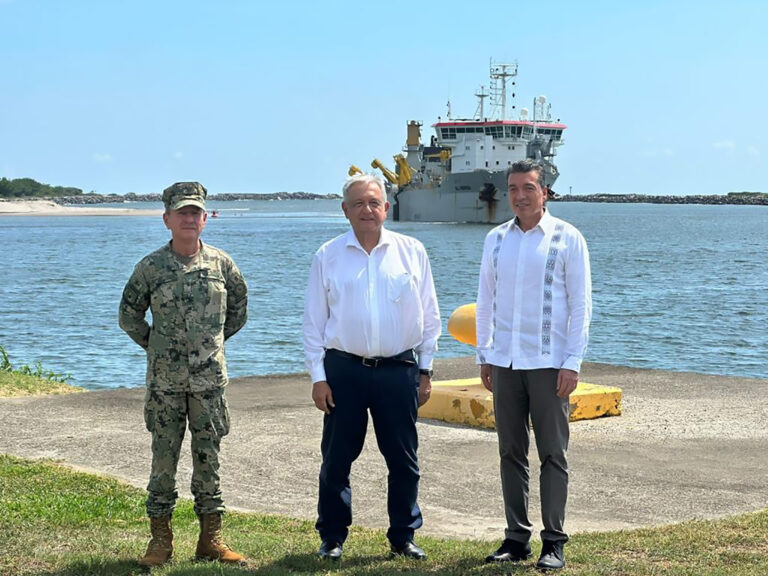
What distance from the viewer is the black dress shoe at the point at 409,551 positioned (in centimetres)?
543

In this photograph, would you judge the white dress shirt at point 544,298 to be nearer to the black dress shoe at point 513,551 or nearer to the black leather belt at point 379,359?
the black leather belt at point 379,359

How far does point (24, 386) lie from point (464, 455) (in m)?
5.51

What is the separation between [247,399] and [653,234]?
8758cm

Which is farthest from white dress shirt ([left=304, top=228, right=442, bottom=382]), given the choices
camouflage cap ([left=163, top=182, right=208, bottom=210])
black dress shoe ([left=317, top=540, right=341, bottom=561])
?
black dress shoe ([left=317, top=540, right=341, bottom=561])

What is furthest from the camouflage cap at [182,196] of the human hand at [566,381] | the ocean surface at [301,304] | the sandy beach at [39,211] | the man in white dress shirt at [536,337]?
the sandy beach at [39,211]

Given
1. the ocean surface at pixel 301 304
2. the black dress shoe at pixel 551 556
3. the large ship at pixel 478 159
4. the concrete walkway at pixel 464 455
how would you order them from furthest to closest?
the large ship at pixel 478 159 < the ocean surface at pixel 301 304 < the concrete walkway at pixel 464 455 < the black dress shoe at pixel 551 556

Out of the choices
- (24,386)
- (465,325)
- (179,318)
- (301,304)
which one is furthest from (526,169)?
(301,304)

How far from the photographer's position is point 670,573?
512cm

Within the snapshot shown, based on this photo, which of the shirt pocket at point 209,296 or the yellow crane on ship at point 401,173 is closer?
the shirt pocket at point 209,296

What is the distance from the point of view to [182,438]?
5.27 metres

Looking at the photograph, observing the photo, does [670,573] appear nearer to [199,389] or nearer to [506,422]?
[506,422]

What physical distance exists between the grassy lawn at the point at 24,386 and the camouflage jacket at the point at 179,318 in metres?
6.33

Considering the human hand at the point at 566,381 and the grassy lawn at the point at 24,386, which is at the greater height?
the human hand at the point at 566,381

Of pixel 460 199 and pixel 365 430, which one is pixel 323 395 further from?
pixel 460 199
